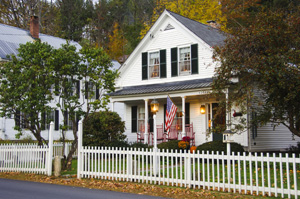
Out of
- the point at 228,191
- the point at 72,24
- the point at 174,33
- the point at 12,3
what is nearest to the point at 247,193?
the point at 228,191

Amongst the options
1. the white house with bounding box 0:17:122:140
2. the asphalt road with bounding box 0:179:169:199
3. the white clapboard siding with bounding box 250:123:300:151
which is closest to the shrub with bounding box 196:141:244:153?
the white clapboard siding with bounding box 250:123:300:151

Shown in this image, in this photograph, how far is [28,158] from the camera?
13836 millimetres

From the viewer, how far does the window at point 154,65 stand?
72.4 feet

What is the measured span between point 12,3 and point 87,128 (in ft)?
76.2

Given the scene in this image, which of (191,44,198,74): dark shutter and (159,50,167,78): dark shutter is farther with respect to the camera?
(159,50,167,78): dark shutter

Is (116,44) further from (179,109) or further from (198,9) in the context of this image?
(179,109)

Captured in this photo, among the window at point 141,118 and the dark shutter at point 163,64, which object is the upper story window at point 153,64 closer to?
the dark shutter at point 163,64

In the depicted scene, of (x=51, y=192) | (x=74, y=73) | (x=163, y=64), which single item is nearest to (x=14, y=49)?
(x=163, y=64)

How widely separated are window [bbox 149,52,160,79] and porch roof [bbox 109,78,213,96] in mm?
780

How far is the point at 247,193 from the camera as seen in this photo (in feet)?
30.8

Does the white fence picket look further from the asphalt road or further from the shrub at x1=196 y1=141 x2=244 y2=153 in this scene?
Result: the shrub at x1=196 y1=141 x2=244 y2=153

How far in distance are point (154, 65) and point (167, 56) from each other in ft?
3.46

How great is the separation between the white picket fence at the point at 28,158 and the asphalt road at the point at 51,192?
1652 mm

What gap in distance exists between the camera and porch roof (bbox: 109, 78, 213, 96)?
1878 cm
